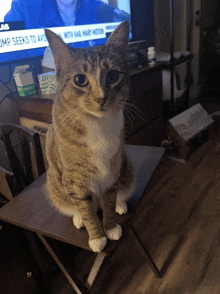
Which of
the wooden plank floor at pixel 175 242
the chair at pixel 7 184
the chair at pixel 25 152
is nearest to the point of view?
the chair at pixel 7 184

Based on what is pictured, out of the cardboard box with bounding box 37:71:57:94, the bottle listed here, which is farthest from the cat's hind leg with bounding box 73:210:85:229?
the bottle

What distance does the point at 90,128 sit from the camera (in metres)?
0.64

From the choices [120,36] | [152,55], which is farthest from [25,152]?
[152,55]

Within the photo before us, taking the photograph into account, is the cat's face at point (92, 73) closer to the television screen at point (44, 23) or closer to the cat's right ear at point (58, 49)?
the cat's right ear at point (58, 49)

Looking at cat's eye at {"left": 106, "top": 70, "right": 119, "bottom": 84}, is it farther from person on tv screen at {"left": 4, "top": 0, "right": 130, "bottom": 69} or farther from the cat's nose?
person on tv screen at {"left": 4, "top": 0, "right": 130, "bottom": 69}

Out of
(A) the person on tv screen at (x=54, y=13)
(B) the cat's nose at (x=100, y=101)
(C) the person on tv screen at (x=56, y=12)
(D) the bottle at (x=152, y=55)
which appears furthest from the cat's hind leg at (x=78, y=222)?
(D) the bottle at (x=152, y=55)

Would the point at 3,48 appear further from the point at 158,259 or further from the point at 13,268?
the point at 158,259

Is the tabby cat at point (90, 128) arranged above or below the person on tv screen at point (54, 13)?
below

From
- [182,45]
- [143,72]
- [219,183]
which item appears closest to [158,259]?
[219,183]

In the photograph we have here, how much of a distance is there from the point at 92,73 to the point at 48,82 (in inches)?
29.0

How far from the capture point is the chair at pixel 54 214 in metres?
0.76

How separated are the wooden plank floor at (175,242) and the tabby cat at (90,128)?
1.78 ft

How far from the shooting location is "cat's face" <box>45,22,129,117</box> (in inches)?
22.7

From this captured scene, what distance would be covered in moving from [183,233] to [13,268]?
3.16ft
